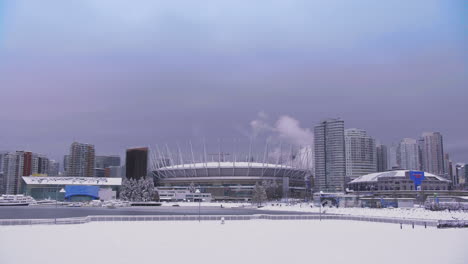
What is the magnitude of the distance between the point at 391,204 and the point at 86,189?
11592cm

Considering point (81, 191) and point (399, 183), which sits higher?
point (399, 183)

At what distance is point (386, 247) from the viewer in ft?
95.7

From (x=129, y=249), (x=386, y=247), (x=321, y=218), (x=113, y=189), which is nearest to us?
(x=129, y=249)

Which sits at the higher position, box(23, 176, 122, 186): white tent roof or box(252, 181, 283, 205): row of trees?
box(23, 176, 122, 186): white tent roof

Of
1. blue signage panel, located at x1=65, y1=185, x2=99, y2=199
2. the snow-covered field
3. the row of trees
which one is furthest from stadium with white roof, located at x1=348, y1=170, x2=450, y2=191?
the snow-covered field

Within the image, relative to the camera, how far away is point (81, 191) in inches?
6722

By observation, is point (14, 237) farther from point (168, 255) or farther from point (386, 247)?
point (386, 247)

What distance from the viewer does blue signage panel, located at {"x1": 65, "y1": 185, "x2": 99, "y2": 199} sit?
170500 mm

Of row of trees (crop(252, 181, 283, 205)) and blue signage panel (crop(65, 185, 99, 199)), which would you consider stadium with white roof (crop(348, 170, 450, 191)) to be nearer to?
row of trees (crop(252, 181, 283, 205))

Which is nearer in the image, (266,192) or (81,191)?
(81,191)

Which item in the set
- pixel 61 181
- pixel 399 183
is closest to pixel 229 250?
pixel 399 183

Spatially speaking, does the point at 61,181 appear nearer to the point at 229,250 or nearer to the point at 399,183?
the point at 399,183

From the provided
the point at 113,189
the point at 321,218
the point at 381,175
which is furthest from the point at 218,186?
the point at 321,218

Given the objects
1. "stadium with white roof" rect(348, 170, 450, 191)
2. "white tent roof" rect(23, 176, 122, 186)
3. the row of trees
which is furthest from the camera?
"white tent roof" rect(23, 176, 122, 186)
